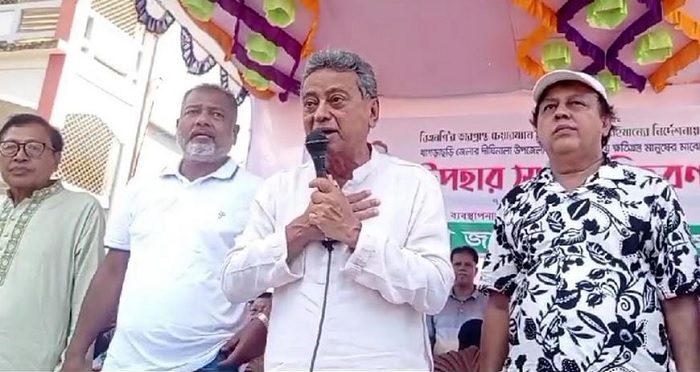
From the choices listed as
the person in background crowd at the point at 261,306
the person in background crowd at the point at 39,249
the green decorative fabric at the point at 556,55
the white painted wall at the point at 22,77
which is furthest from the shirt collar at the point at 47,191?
the white painted wall at the point at 22,77

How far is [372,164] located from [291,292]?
366 millimetres

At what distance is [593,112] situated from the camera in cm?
183

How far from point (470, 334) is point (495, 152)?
3.16ft

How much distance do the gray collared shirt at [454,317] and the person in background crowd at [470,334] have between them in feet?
0.19

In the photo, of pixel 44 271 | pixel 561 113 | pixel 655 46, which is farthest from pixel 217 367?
pixel 655 46

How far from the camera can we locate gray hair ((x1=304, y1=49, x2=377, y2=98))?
1.71m

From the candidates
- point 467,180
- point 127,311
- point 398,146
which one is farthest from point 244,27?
point 127,311

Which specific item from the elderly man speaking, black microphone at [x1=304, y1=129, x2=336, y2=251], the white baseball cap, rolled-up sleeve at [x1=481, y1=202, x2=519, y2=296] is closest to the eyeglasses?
the elderly man speaking

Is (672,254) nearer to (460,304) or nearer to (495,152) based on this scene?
(495,152)

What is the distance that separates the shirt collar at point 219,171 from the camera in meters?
2.31

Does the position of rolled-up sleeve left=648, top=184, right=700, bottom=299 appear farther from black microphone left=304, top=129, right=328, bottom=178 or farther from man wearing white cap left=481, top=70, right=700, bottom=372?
black microphone left=304, top=129, right=328, bottom=178

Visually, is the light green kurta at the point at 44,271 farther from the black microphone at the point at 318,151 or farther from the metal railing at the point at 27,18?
the metal railing at the point at 27,18

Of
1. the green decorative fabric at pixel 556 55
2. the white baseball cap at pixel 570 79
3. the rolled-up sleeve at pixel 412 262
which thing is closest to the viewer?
the rolled-up sleeve at pixel 412 262

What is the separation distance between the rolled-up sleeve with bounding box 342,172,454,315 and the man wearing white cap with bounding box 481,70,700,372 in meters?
0.26
